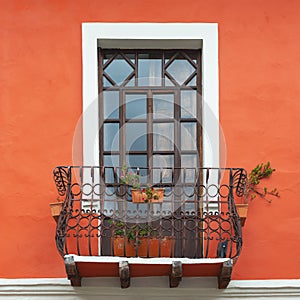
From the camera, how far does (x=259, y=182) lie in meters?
9.55

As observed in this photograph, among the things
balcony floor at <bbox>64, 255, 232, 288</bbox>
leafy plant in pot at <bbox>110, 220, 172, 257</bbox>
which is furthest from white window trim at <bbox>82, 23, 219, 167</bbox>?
balcony floor at <bbox>64, 255, 232, 288</bbox>

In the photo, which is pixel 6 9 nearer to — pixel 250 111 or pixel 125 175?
pixel 125 175

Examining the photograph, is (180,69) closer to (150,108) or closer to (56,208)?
(150,108)

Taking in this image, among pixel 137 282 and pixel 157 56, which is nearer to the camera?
pixel 137 282

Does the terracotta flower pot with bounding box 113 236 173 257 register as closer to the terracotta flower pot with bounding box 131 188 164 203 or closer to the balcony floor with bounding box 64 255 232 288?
the balcony floor with bounding box 64 255 232 288

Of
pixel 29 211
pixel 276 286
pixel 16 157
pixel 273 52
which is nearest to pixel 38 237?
pixel 29 211

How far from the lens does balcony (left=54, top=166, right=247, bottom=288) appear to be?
8.91 metres

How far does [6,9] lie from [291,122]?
3258mm

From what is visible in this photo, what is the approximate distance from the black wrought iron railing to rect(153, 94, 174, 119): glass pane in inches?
23.8

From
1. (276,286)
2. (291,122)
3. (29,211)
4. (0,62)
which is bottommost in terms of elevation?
(276,286)

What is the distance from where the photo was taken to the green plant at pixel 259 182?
951 cm

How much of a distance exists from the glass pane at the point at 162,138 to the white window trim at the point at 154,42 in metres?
0.40

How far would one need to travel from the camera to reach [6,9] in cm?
977

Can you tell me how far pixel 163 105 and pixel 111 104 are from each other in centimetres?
56
